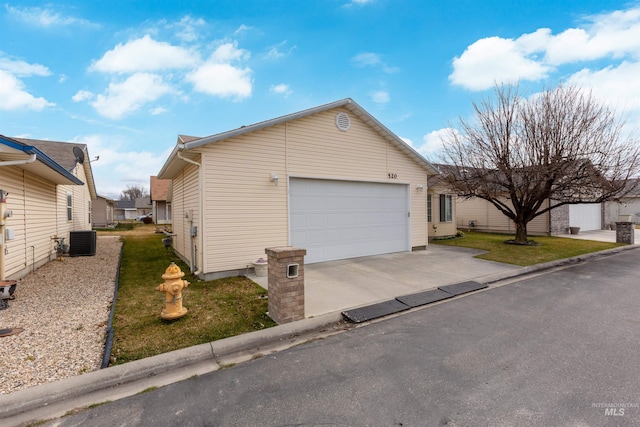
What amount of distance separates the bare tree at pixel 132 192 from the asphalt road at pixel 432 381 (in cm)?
8838

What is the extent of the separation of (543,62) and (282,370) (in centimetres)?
1327

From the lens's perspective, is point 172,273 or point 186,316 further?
point 186,316

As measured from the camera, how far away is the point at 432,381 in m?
2.89

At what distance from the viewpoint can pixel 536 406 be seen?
2.48 metres

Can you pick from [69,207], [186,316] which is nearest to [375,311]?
[186,316]

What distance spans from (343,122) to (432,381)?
753cm

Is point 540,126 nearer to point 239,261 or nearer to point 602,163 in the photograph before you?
point 602,163

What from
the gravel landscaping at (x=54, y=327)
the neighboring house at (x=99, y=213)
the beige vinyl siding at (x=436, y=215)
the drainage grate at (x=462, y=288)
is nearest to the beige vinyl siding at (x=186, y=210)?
the gravel landscaping at (x=54, y=327)

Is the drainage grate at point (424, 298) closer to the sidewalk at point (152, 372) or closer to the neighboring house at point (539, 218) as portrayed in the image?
the sidewalk at point (152, 372)

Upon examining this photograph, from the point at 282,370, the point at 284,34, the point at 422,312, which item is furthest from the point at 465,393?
the point at 284,34

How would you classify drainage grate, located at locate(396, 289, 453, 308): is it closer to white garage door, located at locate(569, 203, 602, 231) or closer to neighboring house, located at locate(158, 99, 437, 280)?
neighboring house, located at locate(158, 99, 437, 280)

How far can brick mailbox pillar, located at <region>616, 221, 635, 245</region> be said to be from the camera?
13.2 m

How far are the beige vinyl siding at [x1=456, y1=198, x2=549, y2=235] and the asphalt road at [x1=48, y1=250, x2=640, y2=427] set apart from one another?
1415cm

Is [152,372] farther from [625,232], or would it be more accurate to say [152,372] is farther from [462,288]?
[625,232]
